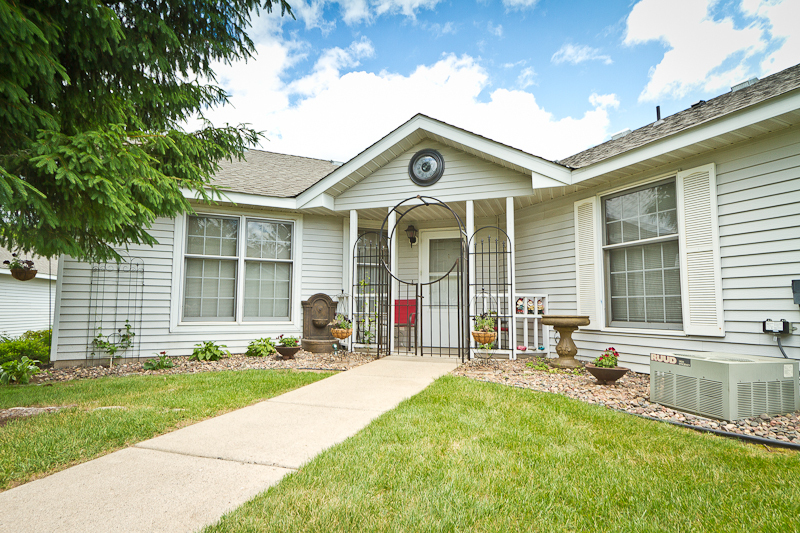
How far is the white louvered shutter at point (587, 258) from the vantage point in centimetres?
570

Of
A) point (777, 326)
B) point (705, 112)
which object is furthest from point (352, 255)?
point (777, 326)

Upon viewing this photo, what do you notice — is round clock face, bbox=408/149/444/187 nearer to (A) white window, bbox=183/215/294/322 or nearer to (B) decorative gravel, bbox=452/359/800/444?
(A) white window, bbox=183/215/294/322

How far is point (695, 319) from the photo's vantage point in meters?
4.52

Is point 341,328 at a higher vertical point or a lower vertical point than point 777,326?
lower

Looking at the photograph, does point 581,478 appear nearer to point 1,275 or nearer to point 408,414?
point 408,414

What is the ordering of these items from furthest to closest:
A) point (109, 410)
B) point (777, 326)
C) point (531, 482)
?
point (777, 326), point (109, 410), point (531, 482)

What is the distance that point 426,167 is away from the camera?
672 centimetres

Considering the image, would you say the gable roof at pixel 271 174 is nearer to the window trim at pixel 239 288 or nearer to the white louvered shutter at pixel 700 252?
→ the window trim at pixel 239 288

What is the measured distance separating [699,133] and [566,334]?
2800 millimetres

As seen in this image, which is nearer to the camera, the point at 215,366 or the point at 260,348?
the point at 215,366

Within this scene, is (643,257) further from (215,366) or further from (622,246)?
(215,366)

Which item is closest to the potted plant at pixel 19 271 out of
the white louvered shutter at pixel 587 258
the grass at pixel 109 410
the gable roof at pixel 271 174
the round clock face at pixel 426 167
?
the grass at pixel 109 410

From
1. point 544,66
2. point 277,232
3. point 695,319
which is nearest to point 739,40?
point 544,66

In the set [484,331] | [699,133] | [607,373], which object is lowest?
[607,373]
